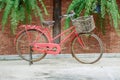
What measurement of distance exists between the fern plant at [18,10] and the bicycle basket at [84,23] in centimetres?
81

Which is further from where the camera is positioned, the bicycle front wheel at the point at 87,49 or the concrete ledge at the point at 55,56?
the concrete ledge at the point at 55,56

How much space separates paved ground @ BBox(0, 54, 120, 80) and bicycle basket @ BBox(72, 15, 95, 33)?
0.85m

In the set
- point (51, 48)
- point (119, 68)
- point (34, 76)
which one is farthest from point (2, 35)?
point (119, 68)

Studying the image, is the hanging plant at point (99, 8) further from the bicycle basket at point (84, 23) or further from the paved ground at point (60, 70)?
the paved ground at point (60, 70)

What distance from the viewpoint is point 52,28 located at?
10703mm

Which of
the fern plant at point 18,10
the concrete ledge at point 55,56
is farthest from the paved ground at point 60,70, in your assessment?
the fern plant at point 18,10

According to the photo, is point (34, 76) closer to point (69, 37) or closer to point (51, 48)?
point (51, 48)

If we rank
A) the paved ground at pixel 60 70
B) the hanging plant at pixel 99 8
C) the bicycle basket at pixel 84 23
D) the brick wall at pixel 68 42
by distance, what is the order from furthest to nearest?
the brick wall at pixel 68 42
the hanging plant at pixel 99 8
the bicycle basket at pixel 84 23
the paved ground at pixel 60 70

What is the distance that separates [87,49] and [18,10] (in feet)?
6.57

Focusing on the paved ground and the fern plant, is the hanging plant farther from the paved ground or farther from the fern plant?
the paved ground

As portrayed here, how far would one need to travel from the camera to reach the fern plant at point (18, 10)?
954 centimetres

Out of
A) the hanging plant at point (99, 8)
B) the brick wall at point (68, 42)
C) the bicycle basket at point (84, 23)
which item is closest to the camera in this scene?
the bicycle basket at point (84, 23)

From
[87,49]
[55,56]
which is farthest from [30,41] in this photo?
[87,49]

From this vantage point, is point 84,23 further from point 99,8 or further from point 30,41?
point 30,41
